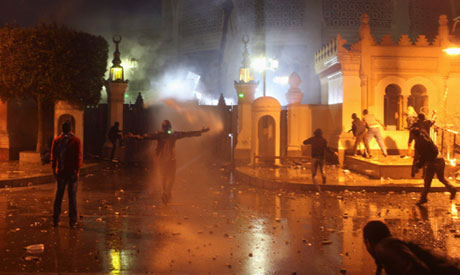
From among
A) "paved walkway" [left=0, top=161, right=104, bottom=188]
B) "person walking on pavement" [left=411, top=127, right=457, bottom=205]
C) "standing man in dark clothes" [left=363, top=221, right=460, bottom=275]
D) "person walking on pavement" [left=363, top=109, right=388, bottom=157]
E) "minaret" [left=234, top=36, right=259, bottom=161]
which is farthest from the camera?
"minaret" [left=234, top=36, right=259, bottom=161]

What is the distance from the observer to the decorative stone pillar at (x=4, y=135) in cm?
1903

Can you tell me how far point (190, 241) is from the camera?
251 inches

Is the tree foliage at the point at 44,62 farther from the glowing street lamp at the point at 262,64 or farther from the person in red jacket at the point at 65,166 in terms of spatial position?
the glowing street lamp at the point at 262,64

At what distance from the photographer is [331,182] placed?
1210 centimetres

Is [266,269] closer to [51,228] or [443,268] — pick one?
[443,268]

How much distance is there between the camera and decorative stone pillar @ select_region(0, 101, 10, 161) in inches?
749

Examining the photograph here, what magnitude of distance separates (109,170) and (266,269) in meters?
12.3

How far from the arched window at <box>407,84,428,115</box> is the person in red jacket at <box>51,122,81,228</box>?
14.3 meters

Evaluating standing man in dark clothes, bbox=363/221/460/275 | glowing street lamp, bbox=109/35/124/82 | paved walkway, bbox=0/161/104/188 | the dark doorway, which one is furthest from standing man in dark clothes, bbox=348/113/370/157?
standing man in dark clothes, bbox=363/221/460/275

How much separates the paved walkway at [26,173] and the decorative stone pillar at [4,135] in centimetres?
232

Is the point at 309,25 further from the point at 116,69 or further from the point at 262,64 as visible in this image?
the point at 116,69

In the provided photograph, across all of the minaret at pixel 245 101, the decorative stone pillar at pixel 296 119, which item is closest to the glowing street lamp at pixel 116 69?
the minaret at pixel 245 101

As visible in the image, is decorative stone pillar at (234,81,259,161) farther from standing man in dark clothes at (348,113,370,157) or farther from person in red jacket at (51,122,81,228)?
person in red jacket at (51,122,81,228)

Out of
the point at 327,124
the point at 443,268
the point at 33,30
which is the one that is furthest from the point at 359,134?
the point at 443,268
